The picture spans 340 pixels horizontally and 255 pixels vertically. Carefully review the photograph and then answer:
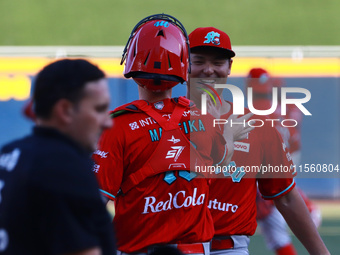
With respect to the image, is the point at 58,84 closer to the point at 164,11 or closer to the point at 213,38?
the point at 213,38

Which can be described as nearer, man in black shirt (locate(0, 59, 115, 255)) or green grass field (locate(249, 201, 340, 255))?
man in black shirt (locate(0, 59, 115, 255))

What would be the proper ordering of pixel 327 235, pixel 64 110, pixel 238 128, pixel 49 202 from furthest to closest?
pixel 327 235, pixel 238 128, pixel 64 110, pixel 49 202

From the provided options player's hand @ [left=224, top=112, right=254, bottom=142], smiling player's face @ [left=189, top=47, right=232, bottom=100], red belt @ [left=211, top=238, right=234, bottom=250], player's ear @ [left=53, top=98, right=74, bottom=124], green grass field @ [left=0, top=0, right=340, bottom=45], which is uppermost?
player's ear @ [left=53, top=98, right=74, bottom=124]

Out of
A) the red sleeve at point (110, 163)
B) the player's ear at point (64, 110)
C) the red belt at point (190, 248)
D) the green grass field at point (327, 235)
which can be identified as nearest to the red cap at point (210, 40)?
the red sleeve at point (110, 163)

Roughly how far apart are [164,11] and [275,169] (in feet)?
39.2

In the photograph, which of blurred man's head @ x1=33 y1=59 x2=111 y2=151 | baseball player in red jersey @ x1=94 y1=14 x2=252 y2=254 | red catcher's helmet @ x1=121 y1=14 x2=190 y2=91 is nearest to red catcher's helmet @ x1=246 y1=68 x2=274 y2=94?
red catcher's helmet @ x1=121 y1=14 x2=190 y2=91

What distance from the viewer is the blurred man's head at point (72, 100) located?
6.52 ft

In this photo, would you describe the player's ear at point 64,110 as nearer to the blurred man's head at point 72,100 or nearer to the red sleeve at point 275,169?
the blurred man's head at point 72,100

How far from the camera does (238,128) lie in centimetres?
362

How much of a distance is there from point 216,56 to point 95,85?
216 cm

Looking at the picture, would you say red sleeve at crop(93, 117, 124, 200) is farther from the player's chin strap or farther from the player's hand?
the player's hand

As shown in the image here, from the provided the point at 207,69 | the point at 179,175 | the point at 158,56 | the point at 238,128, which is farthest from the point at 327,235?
the point at 158,56

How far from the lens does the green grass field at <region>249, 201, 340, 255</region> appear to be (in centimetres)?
829

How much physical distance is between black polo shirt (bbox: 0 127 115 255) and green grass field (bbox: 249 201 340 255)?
21.3ft
